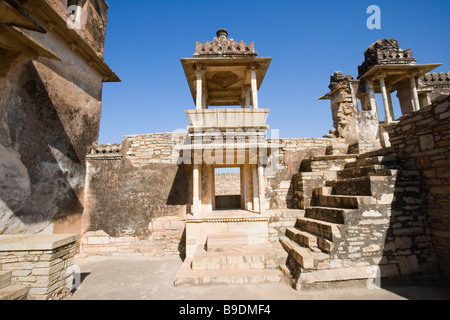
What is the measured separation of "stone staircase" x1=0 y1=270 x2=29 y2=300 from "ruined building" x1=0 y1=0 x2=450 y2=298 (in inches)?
79.1

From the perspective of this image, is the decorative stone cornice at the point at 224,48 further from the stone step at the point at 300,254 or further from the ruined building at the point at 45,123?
the stone step at the point at 300,254

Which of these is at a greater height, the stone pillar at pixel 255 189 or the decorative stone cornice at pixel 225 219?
the stone pillar at pixel 255 189

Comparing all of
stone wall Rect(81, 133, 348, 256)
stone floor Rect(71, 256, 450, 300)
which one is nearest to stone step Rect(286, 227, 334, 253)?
stone floor Rect(71, 256, 450, 300)

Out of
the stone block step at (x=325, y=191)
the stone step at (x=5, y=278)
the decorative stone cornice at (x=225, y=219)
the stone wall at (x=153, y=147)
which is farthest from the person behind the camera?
the stone wall at (x=153, y=147)

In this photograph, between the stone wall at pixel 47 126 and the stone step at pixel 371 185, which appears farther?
the stone wall at pixel 47 126

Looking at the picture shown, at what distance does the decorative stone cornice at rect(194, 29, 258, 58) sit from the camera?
677cm

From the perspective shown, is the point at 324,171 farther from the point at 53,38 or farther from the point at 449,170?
the point at 53,38

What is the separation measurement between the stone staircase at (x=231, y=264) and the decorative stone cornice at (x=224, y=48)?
6.13 m

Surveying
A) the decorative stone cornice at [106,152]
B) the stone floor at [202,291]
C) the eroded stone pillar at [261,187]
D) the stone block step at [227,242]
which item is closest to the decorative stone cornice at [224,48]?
the eroded stone pillar at [261,187]

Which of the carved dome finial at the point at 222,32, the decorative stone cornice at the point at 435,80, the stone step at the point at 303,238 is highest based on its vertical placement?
the decorative stone cornice at the point at 435,80

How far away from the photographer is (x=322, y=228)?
16.2 ft

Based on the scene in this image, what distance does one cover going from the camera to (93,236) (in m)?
7.60

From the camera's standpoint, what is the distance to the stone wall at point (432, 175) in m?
4.35

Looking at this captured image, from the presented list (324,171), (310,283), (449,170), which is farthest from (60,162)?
(449,170)
